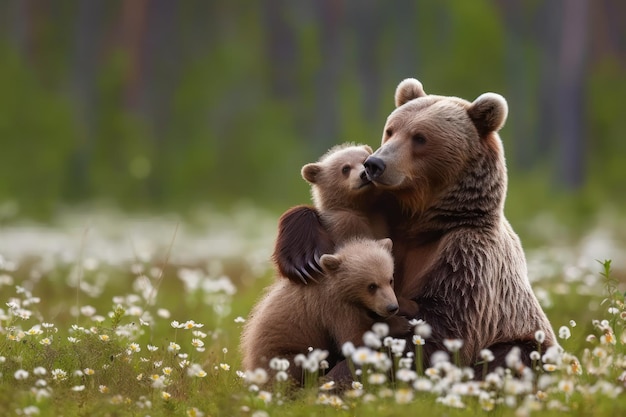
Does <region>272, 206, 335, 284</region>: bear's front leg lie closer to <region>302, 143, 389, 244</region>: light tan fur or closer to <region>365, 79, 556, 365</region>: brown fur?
<region>302, 143, 389, 244</region>: light tan fur

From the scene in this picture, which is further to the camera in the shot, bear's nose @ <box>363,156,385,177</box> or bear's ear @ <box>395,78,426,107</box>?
bear's ear @ <box>395,78,426,107</box>

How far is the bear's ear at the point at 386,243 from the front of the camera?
5.74 metres

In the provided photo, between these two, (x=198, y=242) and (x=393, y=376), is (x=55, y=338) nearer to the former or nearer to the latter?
(x=393, y=376)

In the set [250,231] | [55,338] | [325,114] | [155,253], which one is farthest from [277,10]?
[55,338]

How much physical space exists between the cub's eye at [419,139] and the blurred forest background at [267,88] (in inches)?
667

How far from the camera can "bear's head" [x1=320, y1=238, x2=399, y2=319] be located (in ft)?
18.1

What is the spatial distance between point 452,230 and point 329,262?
2.67 ft

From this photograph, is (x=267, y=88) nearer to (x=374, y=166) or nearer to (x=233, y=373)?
(x=233, y=373)

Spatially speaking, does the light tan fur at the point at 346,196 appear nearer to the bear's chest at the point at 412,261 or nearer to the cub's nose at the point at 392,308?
the bear's chest at the point at 412,261

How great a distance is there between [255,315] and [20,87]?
27400 mm

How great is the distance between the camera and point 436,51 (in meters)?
36.1

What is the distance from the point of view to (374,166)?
19.1ft

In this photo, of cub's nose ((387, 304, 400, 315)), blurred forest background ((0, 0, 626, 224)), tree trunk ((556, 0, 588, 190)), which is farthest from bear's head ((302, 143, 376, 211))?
tree trunk ((556, 0, 588, 190))

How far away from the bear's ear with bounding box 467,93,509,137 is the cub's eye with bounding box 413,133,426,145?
0.37m
